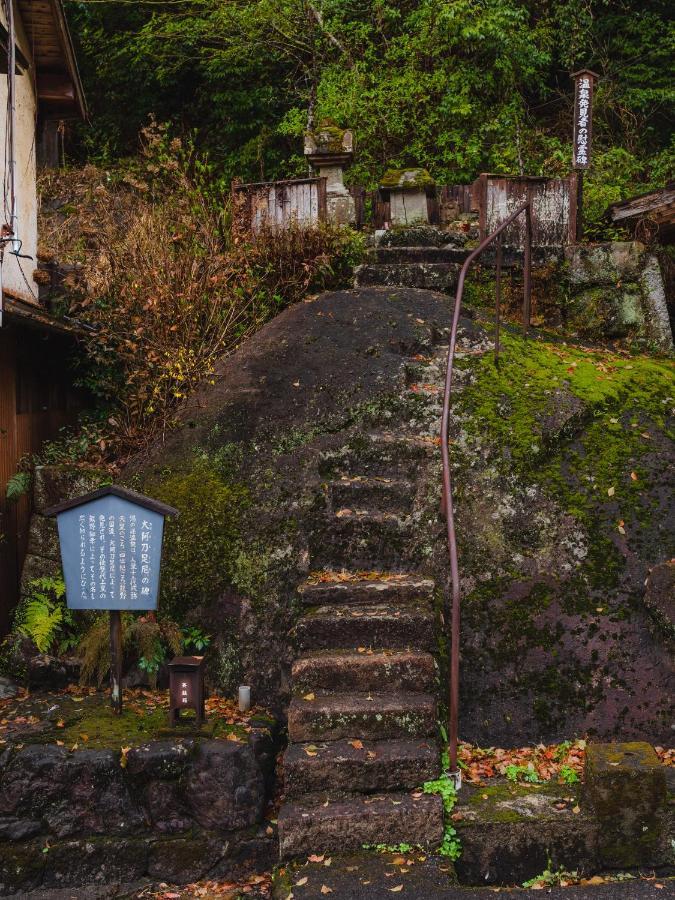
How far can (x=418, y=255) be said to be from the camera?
33.5ft

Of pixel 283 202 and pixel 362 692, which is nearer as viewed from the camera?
pixel 362 692

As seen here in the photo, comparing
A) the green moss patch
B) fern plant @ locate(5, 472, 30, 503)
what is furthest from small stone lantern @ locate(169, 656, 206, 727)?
fern plant @ locate(5, 472, 30, 503)

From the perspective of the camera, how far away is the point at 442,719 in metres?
5.30

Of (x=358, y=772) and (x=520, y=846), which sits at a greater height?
(x=358, y=772)

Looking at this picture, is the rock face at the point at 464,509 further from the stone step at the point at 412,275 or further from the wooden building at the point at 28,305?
the stone step at the point at 412,275

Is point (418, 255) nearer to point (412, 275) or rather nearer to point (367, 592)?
point (412, 275)

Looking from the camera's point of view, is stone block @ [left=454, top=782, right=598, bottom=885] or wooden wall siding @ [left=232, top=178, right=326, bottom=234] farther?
wooden wall siding @ [left=232, top=178, right=326, bottom=234]

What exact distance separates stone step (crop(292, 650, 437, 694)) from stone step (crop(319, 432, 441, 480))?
7.05 feet

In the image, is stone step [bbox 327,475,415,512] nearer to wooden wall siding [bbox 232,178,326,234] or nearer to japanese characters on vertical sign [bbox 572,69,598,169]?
wooden wall siding [bbox 232,178,326,234]

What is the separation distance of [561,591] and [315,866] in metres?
2.88

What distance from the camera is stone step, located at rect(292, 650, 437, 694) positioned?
5.15m

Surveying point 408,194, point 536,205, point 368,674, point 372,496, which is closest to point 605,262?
point 536,205

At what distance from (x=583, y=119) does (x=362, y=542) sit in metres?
8.38

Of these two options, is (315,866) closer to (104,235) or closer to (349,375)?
(349,375)
